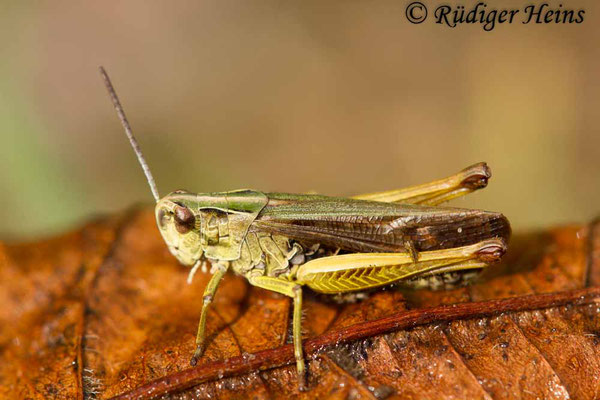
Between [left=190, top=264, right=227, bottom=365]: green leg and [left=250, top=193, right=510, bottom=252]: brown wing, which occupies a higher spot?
[left=250, top=193, right=510, bottom=252]: brown wing

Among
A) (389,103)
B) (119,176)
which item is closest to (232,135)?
(119,176)

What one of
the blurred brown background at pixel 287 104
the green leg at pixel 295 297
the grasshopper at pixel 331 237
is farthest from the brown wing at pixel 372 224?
the blurred brown background at pixel 287 104

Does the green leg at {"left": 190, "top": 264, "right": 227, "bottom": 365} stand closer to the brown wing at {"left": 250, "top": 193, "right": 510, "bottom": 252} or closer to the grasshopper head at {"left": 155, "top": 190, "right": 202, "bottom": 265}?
the grasshopper head at {"left": 155, "top": 190, "right": 202, "bottom": 265}

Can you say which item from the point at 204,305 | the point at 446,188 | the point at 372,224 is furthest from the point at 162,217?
the point at 446,188

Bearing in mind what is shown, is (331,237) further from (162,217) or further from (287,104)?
(287,104)

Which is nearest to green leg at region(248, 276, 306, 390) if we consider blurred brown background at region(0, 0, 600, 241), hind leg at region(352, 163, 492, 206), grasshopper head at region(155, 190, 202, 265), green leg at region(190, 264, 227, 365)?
green leg at region(190, 264, 227, 365)

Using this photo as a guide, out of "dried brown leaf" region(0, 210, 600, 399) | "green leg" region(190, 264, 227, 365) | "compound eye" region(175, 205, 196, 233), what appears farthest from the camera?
"compound eye" region(175, 205, 196, 233)
